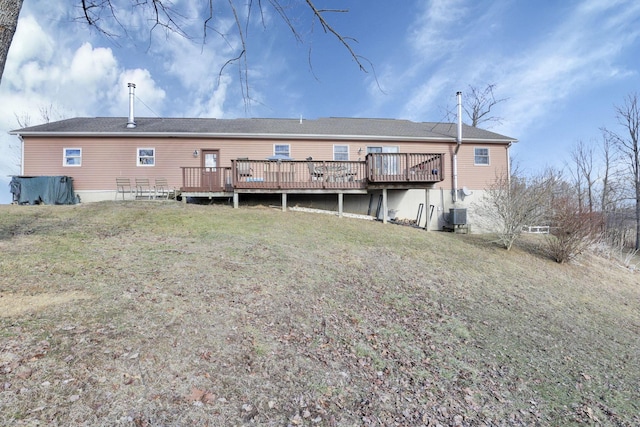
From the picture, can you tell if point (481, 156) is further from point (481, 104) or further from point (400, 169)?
point (481, 104)

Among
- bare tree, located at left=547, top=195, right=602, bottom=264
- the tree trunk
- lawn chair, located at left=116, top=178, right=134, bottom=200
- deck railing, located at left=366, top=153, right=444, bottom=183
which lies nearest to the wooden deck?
deck railing, located at left=366, top=153, right=444, bottom=183

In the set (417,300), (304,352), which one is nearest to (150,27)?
(304,352)

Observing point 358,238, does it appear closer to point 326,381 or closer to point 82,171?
point 326,381

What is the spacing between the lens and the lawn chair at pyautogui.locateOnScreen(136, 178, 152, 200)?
13.5 metres

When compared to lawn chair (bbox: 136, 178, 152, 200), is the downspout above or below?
above

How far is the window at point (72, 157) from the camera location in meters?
13.4

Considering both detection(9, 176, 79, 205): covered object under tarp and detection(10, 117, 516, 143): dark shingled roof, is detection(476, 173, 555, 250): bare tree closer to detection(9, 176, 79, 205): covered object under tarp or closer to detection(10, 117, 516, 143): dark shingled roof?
detection(10, 117, 516, 143): dark shingled roof

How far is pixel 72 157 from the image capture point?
13430 mm

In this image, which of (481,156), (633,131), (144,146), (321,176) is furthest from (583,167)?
(144,146)

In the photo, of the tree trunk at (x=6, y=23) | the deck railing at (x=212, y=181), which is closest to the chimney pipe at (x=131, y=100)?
the deck railing at (x=212, y=181)

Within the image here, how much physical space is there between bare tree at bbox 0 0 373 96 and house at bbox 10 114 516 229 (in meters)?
7.05

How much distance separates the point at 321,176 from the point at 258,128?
481cm

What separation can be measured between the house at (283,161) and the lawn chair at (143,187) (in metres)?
0.09

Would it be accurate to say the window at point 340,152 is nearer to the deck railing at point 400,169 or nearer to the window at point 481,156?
the deck railing at point 400,169
